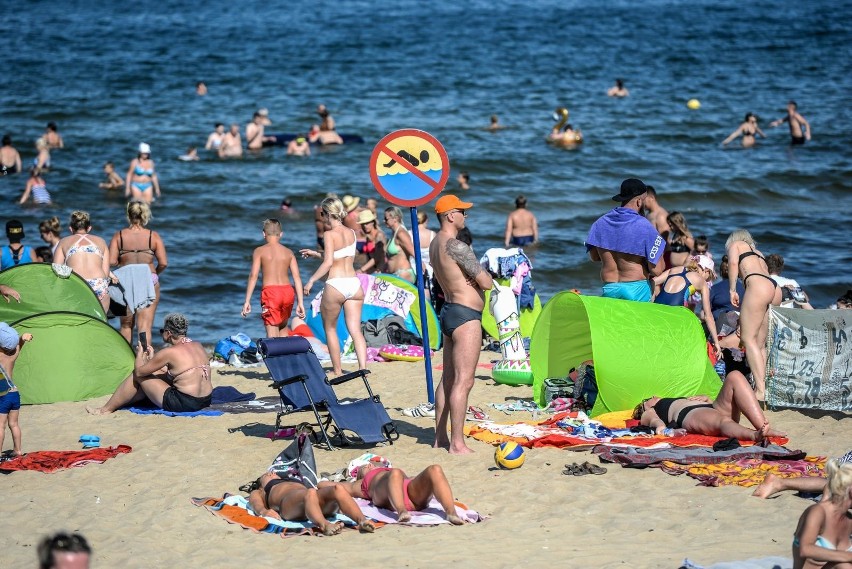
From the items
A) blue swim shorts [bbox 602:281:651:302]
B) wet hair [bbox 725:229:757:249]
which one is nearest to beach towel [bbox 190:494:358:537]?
blue swim shorts [bbox 602:281:651:302]

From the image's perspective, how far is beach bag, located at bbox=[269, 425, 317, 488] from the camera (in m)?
6.30

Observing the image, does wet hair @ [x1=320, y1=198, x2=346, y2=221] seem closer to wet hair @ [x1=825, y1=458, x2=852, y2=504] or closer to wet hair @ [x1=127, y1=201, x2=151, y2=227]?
wet hair @ [x1=127, y1=201, x2=151, y2=227]

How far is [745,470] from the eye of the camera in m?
6.66

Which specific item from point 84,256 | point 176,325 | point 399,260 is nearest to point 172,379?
point 176,325

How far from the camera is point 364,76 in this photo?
116ft

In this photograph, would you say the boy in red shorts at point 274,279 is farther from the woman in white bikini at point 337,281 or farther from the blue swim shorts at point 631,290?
the blue swim shorts at point 631,290

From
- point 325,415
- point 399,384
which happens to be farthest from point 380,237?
point 325,415

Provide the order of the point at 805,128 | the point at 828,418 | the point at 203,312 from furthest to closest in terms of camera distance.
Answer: the point at 805,128, the point at 203,312, the point at 828,418

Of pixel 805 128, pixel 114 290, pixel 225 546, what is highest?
pixel 805 128

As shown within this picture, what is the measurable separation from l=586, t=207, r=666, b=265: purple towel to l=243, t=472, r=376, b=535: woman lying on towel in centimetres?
310

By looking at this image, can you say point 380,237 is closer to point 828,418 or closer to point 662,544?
point 828,418

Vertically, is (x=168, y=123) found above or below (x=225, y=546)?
above

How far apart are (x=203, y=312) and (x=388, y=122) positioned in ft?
51.0

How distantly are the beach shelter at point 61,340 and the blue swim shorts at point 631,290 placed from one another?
4.15 m
